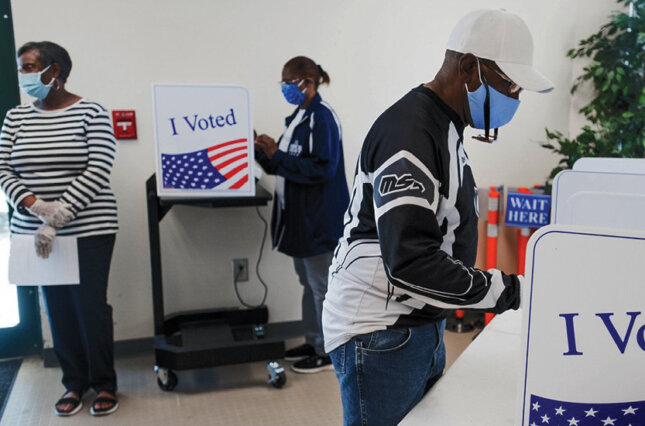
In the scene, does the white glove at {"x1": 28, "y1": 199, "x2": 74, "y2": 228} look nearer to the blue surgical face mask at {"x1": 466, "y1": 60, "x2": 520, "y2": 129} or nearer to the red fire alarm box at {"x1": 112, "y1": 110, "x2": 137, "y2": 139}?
the red fire alarm box at {"x1": 112, "y1": 110, "x2": 137, "y2": 139}

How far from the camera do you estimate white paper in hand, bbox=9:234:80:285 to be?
7.25ft

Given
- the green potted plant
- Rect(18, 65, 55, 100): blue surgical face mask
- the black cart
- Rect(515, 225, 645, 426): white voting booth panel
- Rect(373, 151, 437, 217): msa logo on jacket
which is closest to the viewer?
Rect(515, 225, 645, 426): white voting booth panel

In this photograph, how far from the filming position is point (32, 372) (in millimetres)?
2727

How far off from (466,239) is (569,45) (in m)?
2.84

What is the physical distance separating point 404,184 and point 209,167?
5.07 ft

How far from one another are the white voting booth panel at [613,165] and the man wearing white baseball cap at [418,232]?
370 millimetres

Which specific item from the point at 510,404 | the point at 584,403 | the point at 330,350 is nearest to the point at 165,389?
the point at 330,350

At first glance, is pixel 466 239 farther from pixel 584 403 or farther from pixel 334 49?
pixel 334 49

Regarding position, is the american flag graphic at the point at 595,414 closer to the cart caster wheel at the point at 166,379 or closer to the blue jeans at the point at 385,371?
the blue jeans at the point at 385,371

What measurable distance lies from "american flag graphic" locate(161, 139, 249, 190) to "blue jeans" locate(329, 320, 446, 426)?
1398 millimetres

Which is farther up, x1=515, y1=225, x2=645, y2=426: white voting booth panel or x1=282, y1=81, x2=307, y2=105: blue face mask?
x1=282, y1=81, x2=307, y2=105: blue face mask

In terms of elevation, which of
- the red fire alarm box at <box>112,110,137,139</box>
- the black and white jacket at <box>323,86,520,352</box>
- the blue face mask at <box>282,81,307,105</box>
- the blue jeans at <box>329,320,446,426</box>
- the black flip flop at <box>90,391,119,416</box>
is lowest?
the black flip flop at <box>90,391,119,416</box>

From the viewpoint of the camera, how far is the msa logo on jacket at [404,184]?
3.12 feet

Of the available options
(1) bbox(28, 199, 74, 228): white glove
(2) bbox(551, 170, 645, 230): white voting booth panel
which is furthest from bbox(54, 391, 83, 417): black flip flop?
(2) bbox(551, 170, 645, 230): white voting booth panel
